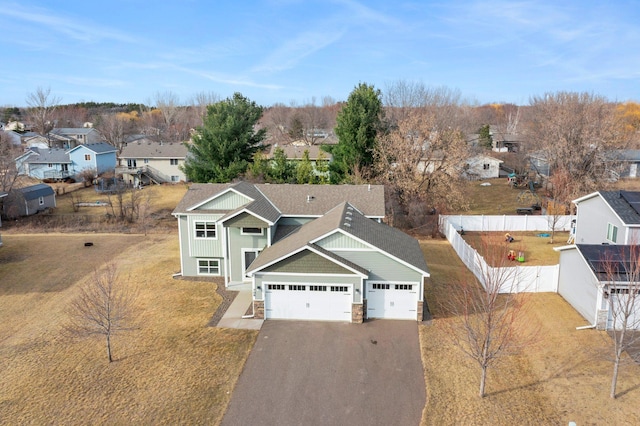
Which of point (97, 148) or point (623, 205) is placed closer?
point (623, 205)

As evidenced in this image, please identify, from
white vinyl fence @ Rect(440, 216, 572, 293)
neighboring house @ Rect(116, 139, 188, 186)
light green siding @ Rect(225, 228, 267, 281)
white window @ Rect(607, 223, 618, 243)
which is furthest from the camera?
neighboring house @ Rect(116, 139, 188, 186)

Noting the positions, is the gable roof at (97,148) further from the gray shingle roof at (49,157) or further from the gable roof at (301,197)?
the gable roof at (301,197)

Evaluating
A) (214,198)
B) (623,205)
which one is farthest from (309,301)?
(623,205)

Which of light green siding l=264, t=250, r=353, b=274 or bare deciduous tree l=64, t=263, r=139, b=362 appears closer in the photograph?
bare deciduous tree l=64, t=263, r=139, b=362

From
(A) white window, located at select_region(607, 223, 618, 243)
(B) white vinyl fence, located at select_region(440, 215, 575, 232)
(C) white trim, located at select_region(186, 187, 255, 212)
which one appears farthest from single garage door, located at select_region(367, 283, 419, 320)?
(B) white vinyl fence, located at select_region(440, 215, 575, 232)

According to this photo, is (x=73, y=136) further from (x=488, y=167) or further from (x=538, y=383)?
(x=538, y=383)

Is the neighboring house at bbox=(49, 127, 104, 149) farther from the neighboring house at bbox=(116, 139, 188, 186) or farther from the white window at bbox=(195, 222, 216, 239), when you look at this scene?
the white window at bbox=(195, 222, 216, 239)

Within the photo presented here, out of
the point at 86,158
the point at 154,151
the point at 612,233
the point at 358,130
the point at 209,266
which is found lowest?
the point at 209,266

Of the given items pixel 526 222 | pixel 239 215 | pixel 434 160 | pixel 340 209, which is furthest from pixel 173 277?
pixel 526 222

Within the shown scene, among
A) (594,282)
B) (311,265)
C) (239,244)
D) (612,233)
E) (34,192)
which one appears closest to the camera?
(594,282)
